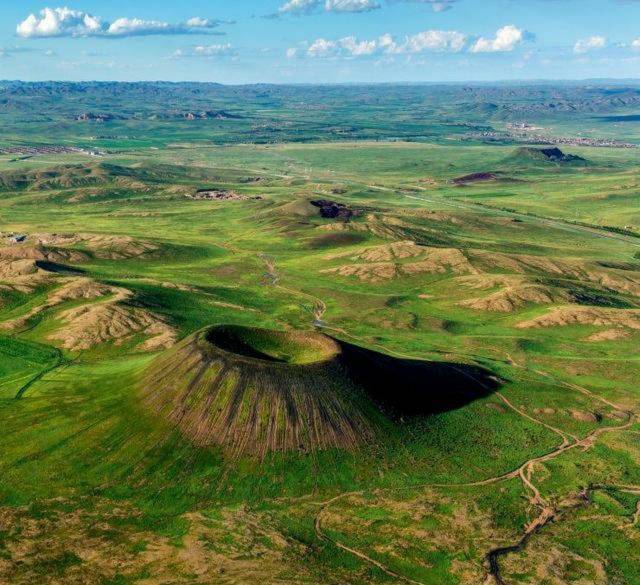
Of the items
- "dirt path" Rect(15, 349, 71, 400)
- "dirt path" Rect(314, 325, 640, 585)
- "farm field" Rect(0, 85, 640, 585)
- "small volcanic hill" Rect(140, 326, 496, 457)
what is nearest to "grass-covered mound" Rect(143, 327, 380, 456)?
"small volcanic hill" Rect(140, 326, 496, 457)

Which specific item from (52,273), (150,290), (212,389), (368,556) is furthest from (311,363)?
(52,273)

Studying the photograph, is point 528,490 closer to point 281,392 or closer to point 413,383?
point 413,383

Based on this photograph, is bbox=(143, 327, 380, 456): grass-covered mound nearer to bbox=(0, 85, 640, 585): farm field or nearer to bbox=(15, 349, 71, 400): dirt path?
bbox=(0, 85, 640, 585): farm field

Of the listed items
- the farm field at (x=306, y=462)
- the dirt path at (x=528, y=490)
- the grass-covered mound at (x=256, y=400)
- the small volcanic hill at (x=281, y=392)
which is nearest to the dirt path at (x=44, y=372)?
the farm field at (x=306, y=462)

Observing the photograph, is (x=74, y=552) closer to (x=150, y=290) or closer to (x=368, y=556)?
(x=368, y=556)

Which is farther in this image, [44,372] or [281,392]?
[44,372]

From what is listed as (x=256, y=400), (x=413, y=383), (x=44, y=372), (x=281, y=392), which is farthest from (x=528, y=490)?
(x=44, y=372)

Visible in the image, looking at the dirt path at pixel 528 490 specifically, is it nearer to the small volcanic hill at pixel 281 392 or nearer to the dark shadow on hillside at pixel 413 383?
the dark shadow on hillside at pixel 413 383
